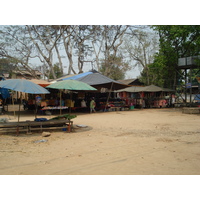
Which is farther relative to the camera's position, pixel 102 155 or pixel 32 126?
pixel 32 126

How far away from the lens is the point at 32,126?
26.0 ft

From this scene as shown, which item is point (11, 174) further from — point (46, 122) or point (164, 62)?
point (164, 62)

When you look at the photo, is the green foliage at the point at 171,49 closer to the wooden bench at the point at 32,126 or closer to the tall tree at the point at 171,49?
→ the tall tree at the point at 171,49

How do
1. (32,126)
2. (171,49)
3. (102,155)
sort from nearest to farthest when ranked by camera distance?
(102,155) < (32,126) < (171,49)

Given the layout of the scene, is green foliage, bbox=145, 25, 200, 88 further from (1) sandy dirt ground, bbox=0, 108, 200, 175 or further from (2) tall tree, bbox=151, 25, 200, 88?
(1) sandy dirt ground, bbox=0, 108, 200, 175

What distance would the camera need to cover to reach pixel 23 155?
15.3ft

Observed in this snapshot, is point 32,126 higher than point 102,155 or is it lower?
higher

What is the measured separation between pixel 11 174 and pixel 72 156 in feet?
4.63

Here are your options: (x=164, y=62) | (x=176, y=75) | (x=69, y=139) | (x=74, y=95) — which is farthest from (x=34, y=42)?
(x=69, y=139)

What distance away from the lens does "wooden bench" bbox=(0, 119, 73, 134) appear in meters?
7.11

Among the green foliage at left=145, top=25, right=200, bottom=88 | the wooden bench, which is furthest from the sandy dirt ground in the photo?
the green foliage at left=145, top=25, right=200, bottom=88

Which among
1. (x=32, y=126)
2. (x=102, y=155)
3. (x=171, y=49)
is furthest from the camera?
(x=171, y=49)

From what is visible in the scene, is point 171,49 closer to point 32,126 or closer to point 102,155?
point 32,126

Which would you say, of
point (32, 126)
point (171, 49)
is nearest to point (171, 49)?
point (171, 49)
